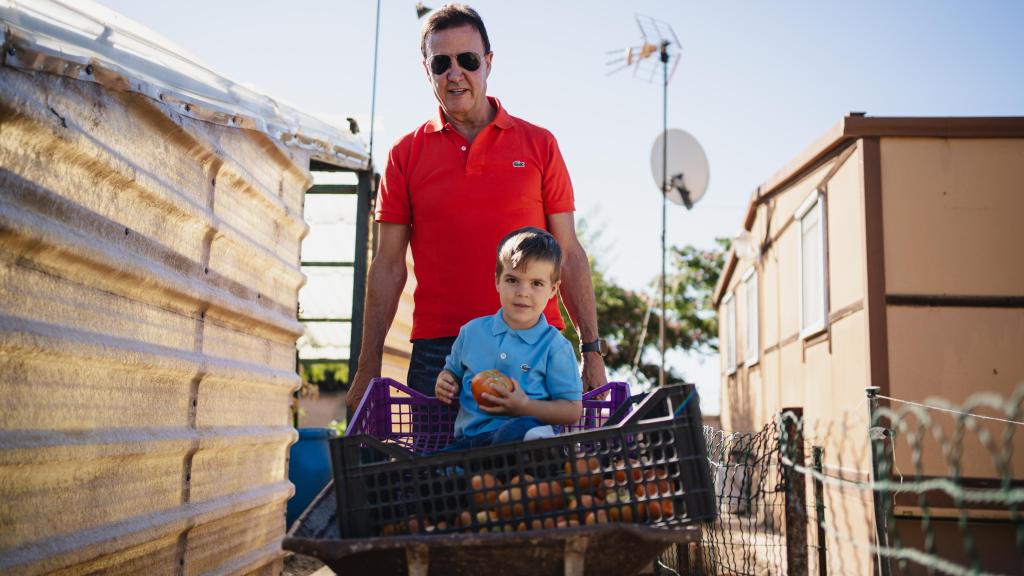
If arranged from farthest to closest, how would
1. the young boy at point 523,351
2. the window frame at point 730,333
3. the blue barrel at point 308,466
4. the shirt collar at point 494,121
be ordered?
the window frame at point 730,333 → the blue barrel at point 308,466 → the shirt collar at point 494,121 → the young boy at point 523,351

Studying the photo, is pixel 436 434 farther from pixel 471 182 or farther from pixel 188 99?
pixel 188 99

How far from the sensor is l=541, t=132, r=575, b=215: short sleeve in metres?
3.64

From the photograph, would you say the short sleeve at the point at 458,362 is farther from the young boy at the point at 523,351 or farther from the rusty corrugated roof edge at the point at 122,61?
the rusty corrugated roof edge at the point at 122,61

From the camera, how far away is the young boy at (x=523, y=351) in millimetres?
2758

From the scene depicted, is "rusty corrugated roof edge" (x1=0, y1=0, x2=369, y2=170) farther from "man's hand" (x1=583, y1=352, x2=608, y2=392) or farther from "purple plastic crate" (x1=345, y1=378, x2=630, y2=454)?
"man's hand" (x1=583, y1=352, x2=608, y2=392)

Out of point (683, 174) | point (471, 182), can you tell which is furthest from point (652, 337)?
point (471, 182)

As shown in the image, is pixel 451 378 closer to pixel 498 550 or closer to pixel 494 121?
pixel 498 550

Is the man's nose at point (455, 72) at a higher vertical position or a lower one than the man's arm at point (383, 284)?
higher

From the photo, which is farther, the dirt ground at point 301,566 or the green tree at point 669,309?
the green tree at point 669,309

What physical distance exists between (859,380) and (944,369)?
66 cm

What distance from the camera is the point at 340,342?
26.5 feet

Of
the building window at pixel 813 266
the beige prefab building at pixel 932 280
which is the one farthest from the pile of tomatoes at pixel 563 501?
the building window at pixel 813 266

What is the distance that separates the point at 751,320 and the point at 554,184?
10.5 m

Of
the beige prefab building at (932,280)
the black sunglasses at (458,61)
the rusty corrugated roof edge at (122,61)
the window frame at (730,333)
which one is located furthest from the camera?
the window frame at (730,333)
